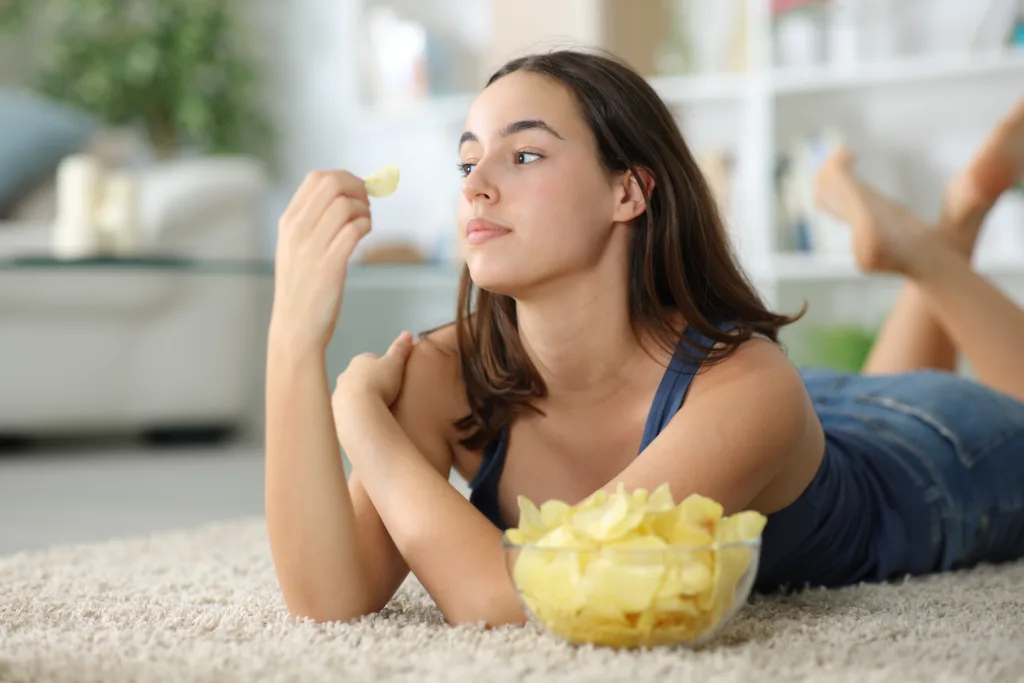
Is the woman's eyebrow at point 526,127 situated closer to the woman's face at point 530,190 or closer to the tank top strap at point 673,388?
the woman's face at point 530,190

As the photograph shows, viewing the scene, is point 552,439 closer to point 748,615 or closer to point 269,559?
point 748,615

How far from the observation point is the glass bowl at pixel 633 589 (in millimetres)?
930

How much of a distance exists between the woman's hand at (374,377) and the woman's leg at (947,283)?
104 cm

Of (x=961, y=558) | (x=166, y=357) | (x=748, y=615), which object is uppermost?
(x=748, y=615)

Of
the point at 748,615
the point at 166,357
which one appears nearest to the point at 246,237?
the point at 166,357

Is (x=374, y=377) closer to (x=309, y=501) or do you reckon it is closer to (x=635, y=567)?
(x=309, y=501)

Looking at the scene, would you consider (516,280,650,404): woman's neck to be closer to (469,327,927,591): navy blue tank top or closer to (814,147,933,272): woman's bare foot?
(469,327,927,591): navy blue tank top

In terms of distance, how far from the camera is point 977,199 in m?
2.15

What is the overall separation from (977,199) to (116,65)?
322cm

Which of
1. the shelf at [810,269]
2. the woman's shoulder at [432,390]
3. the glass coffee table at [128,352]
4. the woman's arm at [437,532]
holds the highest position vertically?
the woman's shoulder at [432,390]

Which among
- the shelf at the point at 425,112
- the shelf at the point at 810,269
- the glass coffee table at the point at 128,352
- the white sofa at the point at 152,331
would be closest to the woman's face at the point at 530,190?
the glass coffee table at the point at 128,352

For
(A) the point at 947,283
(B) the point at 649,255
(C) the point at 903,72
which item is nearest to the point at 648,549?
(B) the point at 649,255

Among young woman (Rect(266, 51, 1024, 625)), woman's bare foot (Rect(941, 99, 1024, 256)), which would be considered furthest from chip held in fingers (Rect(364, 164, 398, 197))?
woman's bare foot (Rect(941, 99, 1024, 256))

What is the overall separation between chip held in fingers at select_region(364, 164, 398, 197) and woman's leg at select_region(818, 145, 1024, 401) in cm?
106
